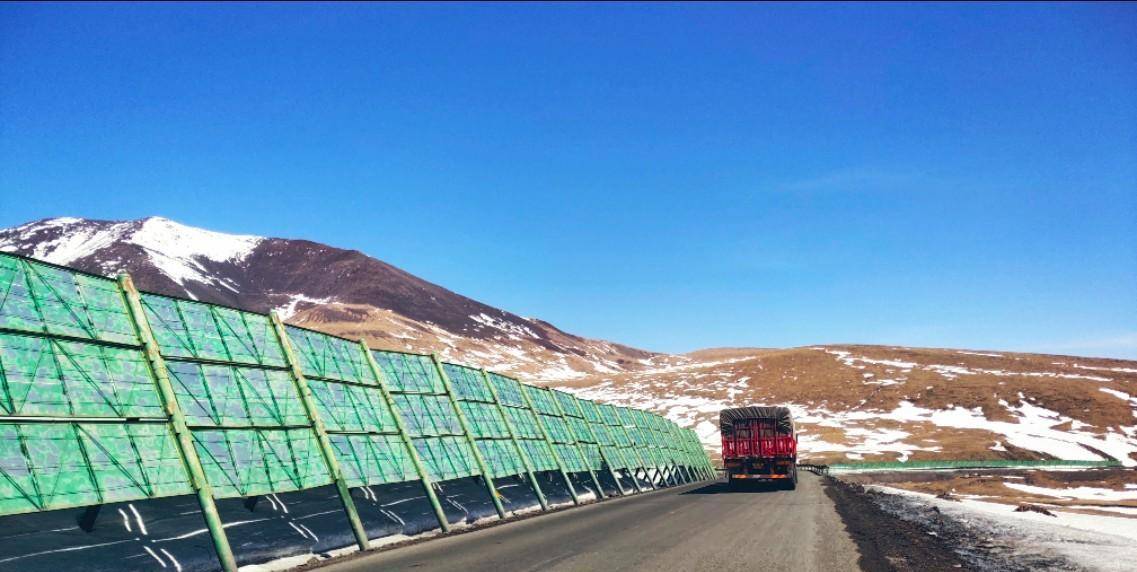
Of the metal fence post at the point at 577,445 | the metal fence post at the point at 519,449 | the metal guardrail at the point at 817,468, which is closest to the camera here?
the metal fence post at the point at 519,449

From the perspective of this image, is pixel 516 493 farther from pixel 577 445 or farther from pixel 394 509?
pixel 577 445

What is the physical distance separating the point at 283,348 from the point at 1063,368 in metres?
195

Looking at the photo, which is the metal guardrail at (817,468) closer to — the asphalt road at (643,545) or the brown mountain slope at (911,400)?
the brown mountain slope at (911,400)

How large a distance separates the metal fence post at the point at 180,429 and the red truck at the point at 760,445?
31.5m

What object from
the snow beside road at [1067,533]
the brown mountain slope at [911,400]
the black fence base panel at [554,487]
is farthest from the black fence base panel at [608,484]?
the brown mountain slope at [911,400]

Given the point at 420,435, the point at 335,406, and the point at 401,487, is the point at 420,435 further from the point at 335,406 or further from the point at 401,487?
the point at 335,406

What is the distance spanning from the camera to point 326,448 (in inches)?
615

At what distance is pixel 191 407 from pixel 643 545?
30.5 ft

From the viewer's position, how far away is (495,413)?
26.3 m

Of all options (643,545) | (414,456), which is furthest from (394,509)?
(643,545)

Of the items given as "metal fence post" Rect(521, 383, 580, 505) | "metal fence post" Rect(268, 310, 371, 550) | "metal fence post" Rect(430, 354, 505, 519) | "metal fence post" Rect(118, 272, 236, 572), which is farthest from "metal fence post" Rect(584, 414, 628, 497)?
"metal fence post" Rect(118, 272, 236, 572)

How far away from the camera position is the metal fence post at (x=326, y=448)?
612 inches

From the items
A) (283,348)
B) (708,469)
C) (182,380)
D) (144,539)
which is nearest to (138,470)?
(144,539)

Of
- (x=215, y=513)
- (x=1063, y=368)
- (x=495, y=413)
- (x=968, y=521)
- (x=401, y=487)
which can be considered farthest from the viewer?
→ (x=1063, y=368)
